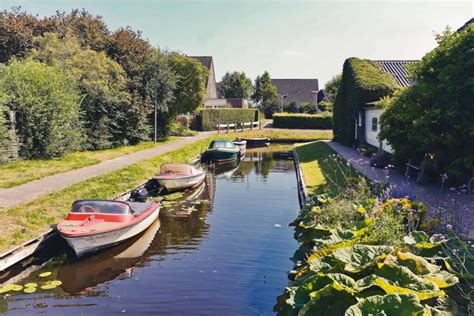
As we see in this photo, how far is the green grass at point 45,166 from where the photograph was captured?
1531 cm

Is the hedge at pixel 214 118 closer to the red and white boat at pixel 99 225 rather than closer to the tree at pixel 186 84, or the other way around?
the tree at pixel 186 84

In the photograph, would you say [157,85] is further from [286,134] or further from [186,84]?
[286,134]

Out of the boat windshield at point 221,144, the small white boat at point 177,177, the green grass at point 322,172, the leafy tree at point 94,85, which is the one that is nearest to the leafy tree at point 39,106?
the leafy tree at point 94,85

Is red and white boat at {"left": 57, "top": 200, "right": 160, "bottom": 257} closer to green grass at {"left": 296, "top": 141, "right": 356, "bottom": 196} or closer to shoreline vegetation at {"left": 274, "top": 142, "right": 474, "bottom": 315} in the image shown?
shoreline vegetation at {"left": 274, "top": 142, "right": 474, "bottom": 315}

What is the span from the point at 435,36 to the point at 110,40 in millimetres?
22060

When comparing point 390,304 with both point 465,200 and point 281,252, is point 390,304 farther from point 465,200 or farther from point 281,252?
point 465,200

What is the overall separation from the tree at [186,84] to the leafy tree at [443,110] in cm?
2294

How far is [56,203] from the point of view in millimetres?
12453

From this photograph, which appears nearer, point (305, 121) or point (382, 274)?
point (382, 274)

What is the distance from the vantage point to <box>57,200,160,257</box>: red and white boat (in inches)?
381

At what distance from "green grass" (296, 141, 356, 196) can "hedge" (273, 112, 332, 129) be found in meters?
23.4

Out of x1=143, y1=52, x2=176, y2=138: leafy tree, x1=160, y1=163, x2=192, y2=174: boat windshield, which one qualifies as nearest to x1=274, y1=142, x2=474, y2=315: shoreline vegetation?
x1=160, y1=163, x2=192, y2=174: boat windshield

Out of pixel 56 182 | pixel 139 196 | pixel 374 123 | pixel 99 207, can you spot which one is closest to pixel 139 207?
pixel 99 207

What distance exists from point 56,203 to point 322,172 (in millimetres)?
11236
